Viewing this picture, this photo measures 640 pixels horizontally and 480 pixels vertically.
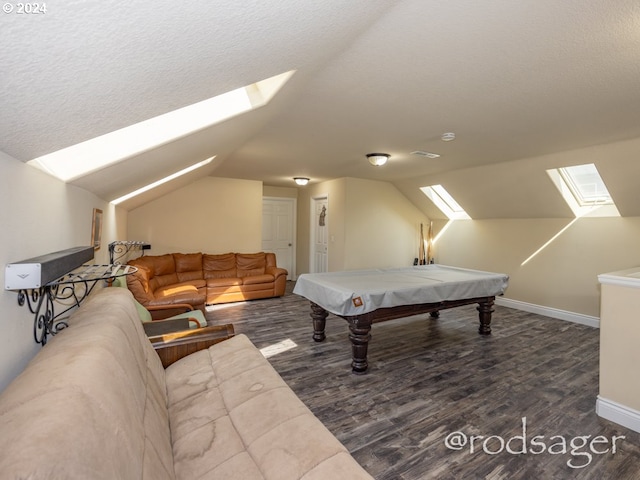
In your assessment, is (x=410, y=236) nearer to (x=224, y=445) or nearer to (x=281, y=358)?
(x=281, y=358)

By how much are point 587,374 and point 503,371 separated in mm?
826

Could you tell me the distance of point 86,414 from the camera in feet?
2.32

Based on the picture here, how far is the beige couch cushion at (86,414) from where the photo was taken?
1.85ft

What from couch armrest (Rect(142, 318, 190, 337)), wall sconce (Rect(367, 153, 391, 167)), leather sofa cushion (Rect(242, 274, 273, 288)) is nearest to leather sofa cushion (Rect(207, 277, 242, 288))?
leather sofa cushion (Rect(242, 274, 273, 288))

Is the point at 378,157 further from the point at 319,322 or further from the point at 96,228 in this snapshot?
the point at 96,228

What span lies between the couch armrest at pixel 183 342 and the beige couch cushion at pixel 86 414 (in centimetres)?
67

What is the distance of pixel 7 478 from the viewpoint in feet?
1.62

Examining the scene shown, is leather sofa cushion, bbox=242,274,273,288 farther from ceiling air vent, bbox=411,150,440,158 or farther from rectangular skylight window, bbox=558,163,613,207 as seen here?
rectangular skylight window, bbox=558,163,613,207

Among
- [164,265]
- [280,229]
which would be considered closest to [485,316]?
[164,265]

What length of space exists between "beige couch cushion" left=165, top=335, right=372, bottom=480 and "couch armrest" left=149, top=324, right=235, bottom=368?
0.59ft

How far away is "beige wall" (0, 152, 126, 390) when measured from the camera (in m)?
1.03

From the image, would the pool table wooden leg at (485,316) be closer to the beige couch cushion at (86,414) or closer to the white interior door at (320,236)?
the white interior door at (320,236)

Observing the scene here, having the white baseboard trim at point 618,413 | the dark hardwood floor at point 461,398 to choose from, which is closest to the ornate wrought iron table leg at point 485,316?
the dark hardwood floor at point 461,398
